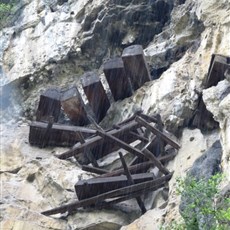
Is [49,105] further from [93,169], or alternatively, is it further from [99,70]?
[93,169]

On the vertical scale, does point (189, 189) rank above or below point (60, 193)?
above

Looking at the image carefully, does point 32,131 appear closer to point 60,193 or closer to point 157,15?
point 60,193

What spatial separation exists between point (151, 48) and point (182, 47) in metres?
0.95

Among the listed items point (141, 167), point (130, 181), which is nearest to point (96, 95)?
point (141, 167)

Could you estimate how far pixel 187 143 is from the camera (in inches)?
401

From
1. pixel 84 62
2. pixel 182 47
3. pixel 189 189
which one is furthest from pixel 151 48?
pixel 189 189

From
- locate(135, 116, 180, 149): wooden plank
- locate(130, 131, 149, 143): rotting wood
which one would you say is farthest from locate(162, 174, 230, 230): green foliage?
locate(130, 131, 149, 143): rotting wood

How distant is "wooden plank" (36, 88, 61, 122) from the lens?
12.8 m

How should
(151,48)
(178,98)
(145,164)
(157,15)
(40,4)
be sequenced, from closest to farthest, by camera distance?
(145,164) < (178,98) < (151,48) < (157,15) < (40,4)

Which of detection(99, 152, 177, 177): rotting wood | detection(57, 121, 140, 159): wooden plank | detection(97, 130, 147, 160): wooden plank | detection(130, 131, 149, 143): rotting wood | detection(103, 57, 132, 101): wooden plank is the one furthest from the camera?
detection(103, 57, 132, 101): wooden plank

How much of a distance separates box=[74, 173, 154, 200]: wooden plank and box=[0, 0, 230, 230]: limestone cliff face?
35 centimetres

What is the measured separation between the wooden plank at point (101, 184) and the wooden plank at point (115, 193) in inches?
6.0

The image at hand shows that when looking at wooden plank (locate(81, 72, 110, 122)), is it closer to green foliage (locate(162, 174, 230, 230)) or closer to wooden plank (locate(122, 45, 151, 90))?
wooden plank (locate(122, 45, 151, 90))

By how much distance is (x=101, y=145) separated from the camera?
37.4 feet
